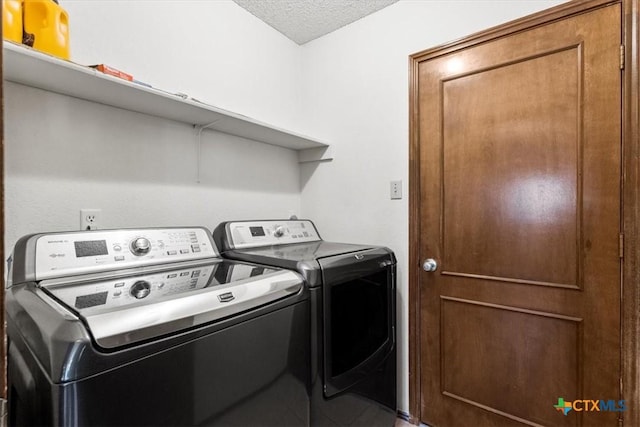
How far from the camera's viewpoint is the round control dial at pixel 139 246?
122 cm

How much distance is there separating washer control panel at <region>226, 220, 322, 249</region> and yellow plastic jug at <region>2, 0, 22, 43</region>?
1018mm

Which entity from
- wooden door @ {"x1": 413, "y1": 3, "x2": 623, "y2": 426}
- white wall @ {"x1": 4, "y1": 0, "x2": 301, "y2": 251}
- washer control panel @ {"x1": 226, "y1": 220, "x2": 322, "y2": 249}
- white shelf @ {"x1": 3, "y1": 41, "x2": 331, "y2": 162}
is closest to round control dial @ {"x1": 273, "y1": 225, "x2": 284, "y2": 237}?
washer control panel @ {"x1": 226, "y1": 220, "x2": 322, "y2": 249}

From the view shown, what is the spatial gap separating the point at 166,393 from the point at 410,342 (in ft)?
4.68

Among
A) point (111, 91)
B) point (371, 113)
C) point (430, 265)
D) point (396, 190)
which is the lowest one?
point (430, 265)

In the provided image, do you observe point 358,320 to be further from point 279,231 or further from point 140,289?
point 140,289

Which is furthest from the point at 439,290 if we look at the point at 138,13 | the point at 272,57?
the point at 138,13

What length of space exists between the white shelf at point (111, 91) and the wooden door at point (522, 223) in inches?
38.4

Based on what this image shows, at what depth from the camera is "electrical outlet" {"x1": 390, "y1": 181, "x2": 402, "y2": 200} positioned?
73.9 inches

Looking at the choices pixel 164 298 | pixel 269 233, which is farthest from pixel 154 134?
pixel 164 298

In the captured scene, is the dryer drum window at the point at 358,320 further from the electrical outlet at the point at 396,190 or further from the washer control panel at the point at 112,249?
the washer control panel at the point at 112,249

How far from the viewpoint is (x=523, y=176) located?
150 cm

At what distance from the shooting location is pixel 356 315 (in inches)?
56.0

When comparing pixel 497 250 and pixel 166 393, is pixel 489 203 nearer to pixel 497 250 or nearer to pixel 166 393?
pixel 497 250

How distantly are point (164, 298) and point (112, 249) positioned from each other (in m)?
0.52
